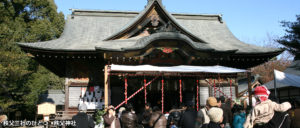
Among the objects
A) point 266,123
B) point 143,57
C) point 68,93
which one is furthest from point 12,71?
point 266,123

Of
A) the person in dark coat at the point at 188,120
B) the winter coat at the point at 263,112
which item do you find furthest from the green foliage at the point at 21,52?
the winter coat at the point at 263,112

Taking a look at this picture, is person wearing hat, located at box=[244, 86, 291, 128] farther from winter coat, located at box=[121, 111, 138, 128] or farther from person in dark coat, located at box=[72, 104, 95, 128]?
person in dark coat, located at box=[72, 104, 95, 128]

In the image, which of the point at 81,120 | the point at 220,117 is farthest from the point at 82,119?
the point at 220,117

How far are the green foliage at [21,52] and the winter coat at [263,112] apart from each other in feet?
52.8

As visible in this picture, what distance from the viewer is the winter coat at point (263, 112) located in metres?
4.12

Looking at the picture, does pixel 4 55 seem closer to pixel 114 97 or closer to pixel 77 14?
pixel 77 14

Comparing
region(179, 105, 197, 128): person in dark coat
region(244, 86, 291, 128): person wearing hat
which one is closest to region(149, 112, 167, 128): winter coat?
region(179, 105, 197, 128): person in dark coat

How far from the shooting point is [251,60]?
13.2 m

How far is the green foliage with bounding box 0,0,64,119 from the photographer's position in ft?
58.6

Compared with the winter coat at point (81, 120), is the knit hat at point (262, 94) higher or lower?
higher

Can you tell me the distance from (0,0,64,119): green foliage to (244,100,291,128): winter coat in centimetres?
1610

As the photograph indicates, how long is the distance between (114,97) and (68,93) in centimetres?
211

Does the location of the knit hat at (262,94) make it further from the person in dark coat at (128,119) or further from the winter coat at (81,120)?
the winter coat at (81,120)

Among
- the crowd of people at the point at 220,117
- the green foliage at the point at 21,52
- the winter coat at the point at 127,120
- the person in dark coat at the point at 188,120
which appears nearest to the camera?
the crowd of people at the point at 220,117
